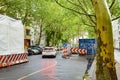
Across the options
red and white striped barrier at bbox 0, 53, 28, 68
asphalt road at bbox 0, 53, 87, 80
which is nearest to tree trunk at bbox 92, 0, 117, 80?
asphalt road at bbox 0, 53, 87, 80

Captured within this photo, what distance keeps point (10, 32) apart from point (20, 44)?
3.12 m

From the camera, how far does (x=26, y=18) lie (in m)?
62.9

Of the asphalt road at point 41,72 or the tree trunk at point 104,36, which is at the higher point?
the tree trunk at point 104,36

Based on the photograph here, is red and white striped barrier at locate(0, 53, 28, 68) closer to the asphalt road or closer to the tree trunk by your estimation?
the asphalt road

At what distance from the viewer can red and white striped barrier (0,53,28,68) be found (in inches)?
1179

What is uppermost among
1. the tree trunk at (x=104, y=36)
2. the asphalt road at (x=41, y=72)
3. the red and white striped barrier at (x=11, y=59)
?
the tree trunk at (x=104, y=36)

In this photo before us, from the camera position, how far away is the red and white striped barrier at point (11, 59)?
98.2 feet

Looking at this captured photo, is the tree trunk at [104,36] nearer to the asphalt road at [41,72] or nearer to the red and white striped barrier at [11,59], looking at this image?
the asphalt road at [41,72]

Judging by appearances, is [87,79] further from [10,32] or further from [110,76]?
[10,32]

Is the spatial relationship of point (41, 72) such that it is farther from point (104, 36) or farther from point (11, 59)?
point (104, 36)

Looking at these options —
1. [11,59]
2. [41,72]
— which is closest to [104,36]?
[41,72]

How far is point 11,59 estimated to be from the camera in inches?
1267

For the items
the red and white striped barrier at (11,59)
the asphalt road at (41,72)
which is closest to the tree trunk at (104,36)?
the asphalt road at (41,72)

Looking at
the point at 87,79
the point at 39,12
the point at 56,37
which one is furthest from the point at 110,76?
the point at 56,37
